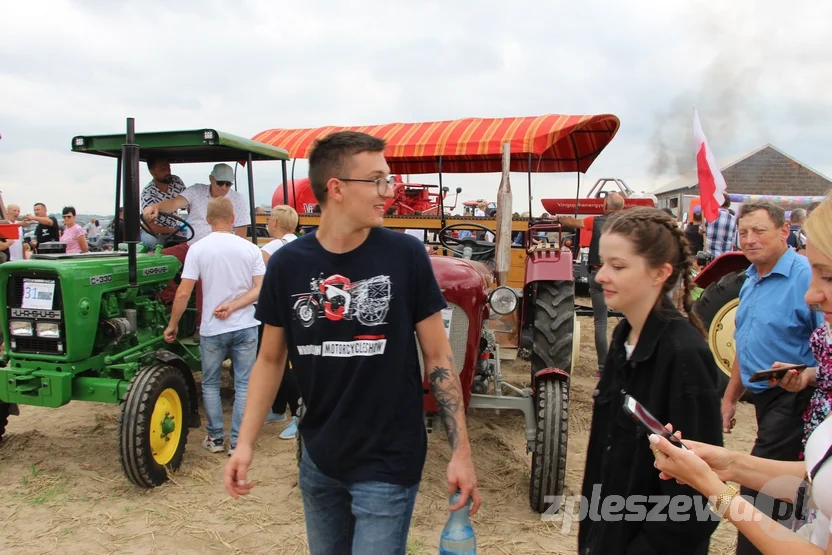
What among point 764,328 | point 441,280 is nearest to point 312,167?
point 441,280

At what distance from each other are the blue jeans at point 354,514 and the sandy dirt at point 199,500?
133cm

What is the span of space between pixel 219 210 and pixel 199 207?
3.06 ft

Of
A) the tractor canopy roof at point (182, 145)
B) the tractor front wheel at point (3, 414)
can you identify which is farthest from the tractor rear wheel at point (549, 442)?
the tractor front wheel at point (3, 414)

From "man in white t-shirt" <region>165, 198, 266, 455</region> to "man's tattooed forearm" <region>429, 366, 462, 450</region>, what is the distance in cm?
242

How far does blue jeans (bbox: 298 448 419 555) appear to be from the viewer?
5.41 ft

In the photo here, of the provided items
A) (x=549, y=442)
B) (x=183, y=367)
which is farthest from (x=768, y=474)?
(x=183, y=367)

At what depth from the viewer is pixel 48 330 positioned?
147 inches

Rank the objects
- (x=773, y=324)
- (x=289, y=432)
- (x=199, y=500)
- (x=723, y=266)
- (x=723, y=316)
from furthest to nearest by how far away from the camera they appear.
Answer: (x=723, y=266) < (x=723, y=316) < (x=289, y=432) < (x=199, y=500) < (x=773, y=324)

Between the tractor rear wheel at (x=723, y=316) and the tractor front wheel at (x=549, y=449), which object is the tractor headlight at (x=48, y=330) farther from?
the tractor rear wheel at (x=723, y=316)

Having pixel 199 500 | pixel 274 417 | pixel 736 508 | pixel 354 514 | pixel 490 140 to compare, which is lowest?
pixel 199 500

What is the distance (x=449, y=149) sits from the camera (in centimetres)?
605

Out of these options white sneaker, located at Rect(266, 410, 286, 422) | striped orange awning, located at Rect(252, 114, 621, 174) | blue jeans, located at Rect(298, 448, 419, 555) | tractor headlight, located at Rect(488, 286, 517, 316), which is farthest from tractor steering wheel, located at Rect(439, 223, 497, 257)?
blue jeans, located at Rect(298, 448, 419, 555)

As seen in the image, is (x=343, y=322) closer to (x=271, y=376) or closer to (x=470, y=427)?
(x=271, y=376)

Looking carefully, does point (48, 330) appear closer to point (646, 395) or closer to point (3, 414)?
point (3, 414)
